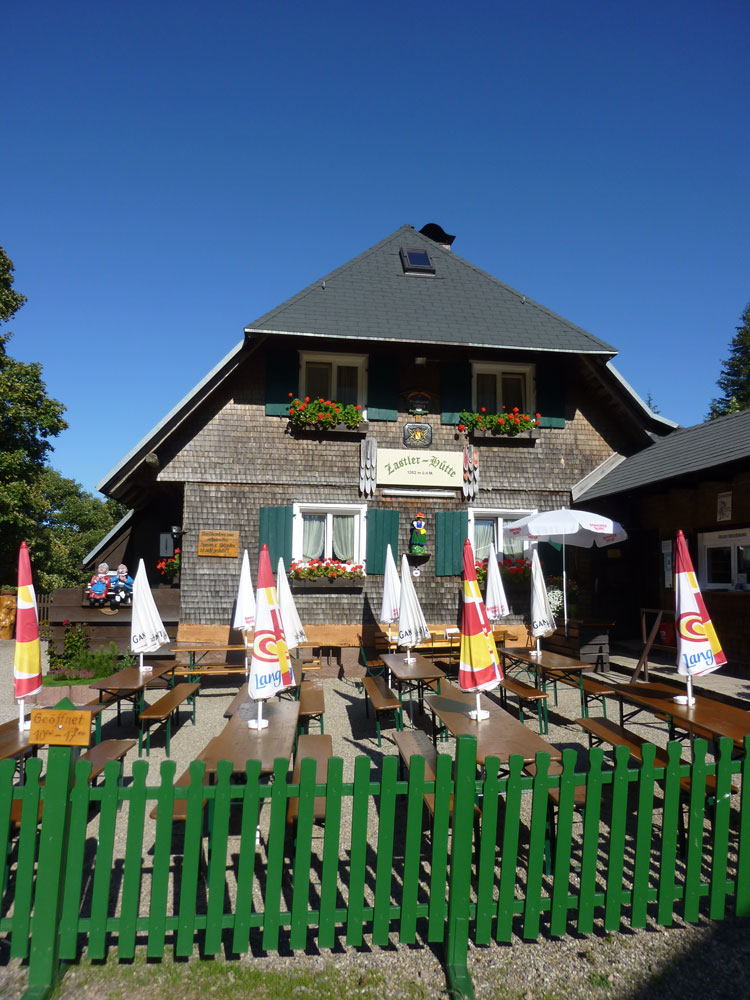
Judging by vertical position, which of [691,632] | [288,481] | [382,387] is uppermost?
[382,387]

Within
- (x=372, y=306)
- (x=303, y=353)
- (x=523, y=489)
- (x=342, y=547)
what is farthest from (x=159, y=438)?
(x=523, y=489)

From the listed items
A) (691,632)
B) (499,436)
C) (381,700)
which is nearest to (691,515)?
(499,436)

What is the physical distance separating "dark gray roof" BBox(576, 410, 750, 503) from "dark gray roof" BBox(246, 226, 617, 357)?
2.12 metres

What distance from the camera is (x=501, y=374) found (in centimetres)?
1244

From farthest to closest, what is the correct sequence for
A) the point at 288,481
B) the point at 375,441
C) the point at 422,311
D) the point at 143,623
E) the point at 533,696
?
1. the point at 422,311
2. the point at 375,441
3. the point at 288,481
4. the point at 143,623
5. the point at 533,696

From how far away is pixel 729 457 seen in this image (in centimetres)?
870

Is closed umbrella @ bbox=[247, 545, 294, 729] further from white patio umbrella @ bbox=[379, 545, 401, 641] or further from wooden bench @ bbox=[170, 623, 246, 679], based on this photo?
wooden bench @ bbox=[170, 623, 246, 679]

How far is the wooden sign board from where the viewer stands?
436 inches

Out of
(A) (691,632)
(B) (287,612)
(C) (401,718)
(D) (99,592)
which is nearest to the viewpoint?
(A) (691,632)

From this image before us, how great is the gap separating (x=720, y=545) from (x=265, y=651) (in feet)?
27.4

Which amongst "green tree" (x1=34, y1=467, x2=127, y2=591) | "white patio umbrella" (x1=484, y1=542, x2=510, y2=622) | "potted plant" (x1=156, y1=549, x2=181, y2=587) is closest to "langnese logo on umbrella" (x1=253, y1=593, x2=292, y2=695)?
"white patio umbrella" (x1=484, y1=542, x2=510, y2=622)

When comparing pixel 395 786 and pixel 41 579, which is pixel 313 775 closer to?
pixel 395 786

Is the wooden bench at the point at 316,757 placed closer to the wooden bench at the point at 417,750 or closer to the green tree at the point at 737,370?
the wooden bench at the point at 417,750

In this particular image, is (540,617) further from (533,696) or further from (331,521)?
(331,521)
